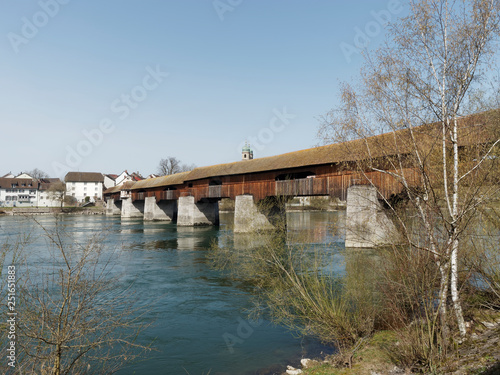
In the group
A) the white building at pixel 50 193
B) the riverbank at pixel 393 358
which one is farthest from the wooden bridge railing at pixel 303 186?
the white building at pixel 50 193

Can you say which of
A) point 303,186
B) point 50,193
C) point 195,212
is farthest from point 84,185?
point 303,186

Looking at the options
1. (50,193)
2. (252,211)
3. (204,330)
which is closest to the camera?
(204,330)

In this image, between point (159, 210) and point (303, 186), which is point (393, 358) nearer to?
point (303, 186)

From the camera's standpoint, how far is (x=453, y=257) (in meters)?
4.76

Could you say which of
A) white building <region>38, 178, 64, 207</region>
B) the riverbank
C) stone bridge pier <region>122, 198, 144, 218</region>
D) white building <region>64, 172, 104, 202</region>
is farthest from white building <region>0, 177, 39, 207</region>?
the riverbank

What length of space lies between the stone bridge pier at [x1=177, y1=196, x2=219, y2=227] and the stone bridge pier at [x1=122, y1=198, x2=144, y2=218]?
1706cm

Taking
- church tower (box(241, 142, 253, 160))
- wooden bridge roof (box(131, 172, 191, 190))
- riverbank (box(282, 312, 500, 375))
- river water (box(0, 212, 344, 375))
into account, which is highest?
church tower (box(241, 142, 253, 160))

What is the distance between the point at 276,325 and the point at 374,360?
2.88m

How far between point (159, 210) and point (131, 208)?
904 cm

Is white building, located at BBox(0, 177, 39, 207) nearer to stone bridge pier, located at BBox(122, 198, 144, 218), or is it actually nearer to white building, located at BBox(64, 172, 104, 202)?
white building, located at BBox(64, 172, 104, 202)

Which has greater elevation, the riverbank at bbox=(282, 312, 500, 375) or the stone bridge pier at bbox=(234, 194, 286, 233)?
the stone bridge pier at bbox=(234, 194, 286, 233)

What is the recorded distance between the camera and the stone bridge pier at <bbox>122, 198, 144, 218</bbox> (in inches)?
1869

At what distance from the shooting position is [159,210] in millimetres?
40750

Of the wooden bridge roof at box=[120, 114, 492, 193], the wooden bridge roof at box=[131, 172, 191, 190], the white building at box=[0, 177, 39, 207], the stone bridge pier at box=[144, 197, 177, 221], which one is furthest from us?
the white building at box=[0, 177, 39, 207]
